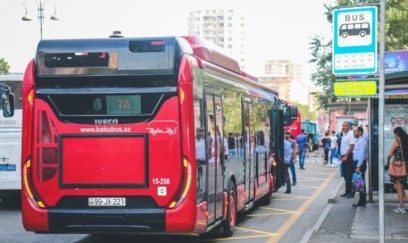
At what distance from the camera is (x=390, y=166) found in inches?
586

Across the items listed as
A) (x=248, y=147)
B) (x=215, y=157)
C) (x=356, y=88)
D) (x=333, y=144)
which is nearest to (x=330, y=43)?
(x=333, y=144)

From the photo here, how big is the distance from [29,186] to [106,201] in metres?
1.07

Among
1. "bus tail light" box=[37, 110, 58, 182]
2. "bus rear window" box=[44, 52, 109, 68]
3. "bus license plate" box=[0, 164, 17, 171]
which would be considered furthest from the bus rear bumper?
"bus license plate" box=[0, 164, 17, 171]

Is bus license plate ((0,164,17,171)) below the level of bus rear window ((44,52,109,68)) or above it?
below

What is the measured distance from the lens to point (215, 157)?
11.2m

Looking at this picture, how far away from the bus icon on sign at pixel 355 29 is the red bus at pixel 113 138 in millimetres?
2105

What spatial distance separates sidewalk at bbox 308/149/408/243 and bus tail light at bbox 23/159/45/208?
4.12 meters

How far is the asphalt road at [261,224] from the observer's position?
12.2 meters

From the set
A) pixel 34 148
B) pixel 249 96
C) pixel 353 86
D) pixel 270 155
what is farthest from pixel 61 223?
pixel 270 155

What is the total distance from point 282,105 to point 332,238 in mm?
9106

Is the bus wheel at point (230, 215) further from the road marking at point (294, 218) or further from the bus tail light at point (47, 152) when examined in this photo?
the bus tail light at point (47, 152)

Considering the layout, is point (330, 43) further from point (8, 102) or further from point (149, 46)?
point (149, 46)

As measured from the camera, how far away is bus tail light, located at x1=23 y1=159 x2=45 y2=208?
32.9 ft

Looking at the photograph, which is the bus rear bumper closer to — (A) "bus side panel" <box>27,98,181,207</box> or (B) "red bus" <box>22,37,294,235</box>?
(B) "red bus" <box>22,37,294,235</box>
